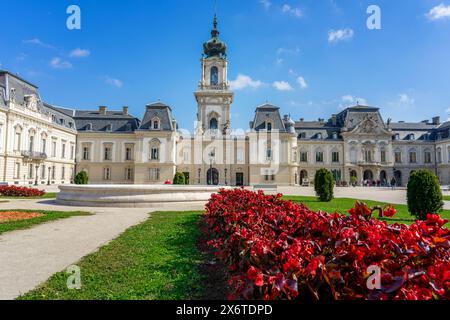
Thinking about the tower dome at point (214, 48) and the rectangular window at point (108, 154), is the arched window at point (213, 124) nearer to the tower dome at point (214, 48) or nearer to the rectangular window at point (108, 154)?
the tower dome at point (214, 48)

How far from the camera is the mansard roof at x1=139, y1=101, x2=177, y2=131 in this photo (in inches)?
1816

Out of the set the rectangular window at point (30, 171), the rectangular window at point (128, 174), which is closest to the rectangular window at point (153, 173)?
the rectangular window at point (128, 174)

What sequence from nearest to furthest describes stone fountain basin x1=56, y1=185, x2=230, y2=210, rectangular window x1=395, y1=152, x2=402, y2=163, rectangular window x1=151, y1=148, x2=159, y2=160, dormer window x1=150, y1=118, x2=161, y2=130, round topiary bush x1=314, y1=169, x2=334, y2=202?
stone fountain basin x1=56, y1=185, x2=230, y2=210 < round topiary bush x1=314, y1=169, x2=334, y2=202 < rectangular window x1=151, y1=148, x2=159, y2=160 < dormer window x1=150, y1=118, x2=161, y2=130 < rectangular window x1=395, y1=152, x2=402, y2=163

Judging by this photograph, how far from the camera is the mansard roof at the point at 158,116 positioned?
151 feet

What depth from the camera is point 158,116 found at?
46.4 m

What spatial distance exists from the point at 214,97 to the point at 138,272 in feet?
151

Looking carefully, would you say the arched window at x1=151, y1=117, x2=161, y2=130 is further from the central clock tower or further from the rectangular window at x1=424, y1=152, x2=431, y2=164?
the rectangular window at x1=424, y1=152, x2=431, y2=164

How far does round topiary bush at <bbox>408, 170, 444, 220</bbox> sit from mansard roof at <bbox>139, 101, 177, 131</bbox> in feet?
128

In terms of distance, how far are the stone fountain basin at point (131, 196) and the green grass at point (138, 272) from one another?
717 cm

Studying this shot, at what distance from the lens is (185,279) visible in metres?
4.45

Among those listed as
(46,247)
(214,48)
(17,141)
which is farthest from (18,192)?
(214,48)

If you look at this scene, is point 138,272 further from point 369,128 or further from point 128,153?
point 369,128

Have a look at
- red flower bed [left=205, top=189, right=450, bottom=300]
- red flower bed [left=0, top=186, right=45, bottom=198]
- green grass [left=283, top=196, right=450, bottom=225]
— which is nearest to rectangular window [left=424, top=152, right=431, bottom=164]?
green grass [left=283, top=196, right=450, bottom=225]
